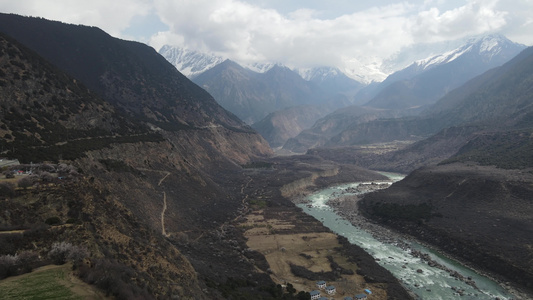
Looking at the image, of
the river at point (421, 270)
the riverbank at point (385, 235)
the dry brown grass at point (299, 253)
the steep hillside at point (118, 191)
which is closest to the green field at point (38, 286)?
the steep hillside at point (118, 191)

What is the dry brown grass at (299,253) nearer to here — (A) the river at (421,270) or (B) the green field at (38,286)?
(A) the river at (421,270)

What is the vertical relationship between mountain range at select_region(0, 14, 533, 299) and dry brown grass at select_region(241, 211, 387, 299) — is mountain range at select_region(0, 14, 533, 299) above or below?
above

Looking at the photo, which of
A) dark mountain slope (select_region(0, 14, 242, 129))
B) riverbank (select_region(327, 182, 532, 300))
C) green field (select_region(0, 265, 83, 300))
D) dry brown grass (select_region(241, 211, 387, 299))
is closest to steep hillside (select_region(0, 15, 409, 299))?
dark mountain slope (select_region(0, 14, 242, 129))

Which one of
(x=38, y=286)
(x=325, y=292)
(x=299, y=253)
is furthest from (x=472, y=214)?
(x=38, y=286)

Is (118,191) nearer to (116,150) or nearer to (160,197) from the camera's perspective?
(160,197)

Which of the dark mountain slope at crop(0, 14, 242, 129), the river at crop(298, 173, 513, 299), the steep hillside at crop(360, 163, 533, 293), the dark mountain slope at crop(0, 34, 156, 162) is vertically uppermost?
the dark mountain slope at crop(0, 14, 242, 129)

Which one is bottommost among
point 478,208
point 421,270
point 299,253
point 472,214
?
point 421,270

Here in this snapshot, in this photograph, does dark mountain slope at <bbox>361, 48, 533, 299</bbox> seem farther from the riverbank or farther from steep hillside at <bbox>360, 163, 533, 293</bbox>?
the riverbank
